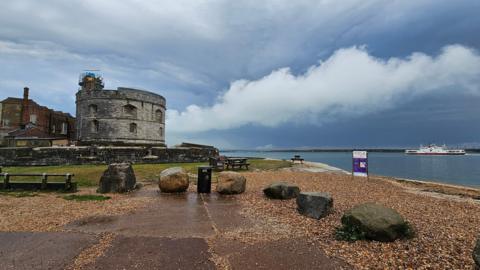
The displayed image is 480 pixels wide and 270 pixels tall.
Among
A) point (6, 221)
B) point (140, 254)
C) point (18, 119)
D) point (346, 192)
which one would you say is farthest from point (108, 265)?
point (18, 119)

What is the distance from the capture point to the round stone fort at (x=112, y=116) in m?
32.3

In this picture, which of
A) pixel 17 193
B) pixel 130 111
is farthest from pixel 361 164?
pixel 130 111

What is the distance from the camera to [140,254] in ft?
14.3

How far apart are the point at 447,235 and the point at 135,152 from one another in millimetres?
23234

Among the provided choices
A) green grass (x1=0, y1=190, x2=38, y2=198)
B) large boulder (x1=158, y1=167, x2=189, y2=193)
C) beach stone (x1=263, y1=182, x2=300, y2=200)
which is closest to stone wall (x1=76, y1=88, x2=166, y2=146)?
green grass (x1=0, y1=190, x2=38, y2=198)

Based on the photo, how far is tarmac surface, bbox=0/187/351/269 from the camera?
4.01 meters

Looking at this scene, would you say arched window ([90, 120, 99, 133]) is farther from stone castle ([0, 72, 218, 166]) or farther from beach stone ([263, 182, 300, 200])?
beach stone ([263, 182, 300, 200])

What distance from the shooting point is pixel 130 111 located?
110 feet

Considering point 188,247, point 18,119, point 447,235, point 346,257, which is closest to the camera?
point 346,257

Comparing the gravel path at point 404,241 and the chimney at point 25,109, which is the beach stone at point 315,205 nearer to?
the gravel path at point 404,241

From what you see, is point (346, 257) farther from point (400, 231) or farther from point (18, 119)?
point (18, 119)

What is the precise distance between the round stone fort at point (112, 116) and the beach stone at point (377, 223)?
98.5 ft

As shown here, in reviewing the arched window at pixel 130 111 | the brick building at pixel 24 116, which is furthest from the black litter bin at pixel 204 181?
the brick building at pixel 24 116

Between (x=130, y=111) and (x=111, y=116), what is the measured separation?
224cm
